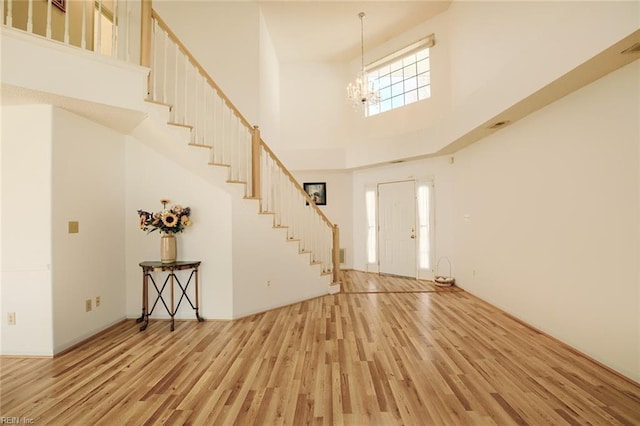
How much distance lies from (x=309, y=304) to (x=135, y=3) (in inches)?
198

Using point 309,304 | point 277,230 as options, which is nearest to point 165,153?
point 277,230

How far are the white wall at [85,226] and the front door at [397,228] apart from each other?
515cm

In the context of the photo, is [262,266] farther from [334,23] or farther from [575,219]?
[334,23]

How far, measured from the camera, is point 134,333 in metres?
3.50

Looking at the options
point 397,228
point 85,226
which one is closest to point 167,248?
point 85,226

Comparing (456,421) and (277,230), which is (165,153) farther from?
(456,421)

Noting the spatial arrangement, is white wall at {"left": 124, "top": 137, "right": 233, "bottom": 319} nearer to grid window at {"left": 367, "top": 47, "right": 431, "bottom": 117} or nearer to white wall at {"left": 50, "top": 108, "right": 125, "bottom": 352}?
white wall at {"left": 50, "top": 108, "right": 125, "bottom": 352}

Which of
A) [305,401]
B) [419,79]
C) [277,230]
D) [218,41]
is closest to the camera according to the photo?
[305,401]

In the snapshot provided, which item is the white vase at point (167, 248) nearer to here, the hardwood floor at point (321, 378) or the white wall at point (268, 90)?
the hardwood floor at point (321, 378)

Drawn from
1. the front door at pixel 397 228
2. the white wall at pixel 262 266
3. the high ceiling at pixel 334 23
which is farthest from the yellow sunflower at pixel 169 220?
the front door at pixel 397 228

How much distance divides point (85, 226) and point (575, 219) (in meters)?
5.34

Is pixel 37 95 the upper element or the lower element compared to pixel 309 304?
upper

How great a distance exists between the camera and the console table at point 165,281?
11.8 feet

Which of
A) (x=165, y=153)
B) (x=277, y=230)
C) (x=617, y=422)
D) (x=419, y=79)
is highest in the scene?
(x=419, y=79)
